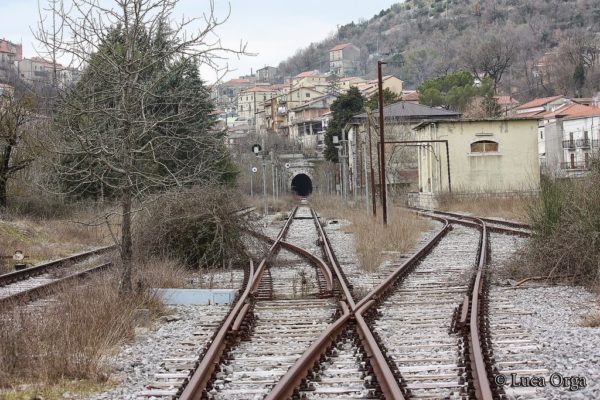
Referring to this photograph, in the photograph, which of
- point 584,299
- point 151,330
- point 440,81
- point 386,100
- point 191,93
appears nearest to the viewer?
point 151,330

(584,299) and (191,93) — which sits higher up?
(191,93)

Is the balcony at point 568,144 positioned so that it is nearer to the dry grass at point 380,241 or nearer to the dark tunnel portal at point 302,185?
the dark tunnel portal at point 302,185

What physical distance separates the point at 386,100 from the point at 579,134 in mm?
22722

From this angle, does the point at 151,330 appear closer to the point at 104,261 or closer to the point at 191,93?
the point at 191,93

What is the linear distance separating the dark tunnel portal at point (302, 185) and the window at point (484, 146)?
61872mm

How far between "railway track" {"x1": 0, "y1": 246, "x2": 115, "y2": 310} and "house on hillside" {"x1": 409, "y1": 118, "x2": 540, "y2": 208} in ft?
120

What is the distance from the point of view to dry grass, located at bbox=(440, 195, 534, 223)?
37469 millimetres

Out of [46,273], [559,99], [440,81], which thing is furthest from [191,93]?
[559,99]

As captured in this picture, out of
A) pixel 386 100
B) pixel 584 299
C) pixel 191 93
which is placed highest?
pixel 386 100

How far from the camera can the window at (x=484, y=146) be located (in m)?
54.7

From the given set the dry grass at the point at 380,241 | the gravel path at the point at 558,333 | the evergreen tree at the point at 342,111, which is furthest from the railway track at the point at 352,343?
the evergreen tree at the point at 342,111

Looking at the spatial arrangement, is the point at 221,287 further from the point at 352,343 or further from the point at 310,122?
the point at 310,122

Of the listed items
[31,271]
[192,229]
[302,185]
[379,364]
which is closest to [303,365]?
[379,364]

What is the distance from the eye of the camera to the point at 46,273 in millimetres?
17875
